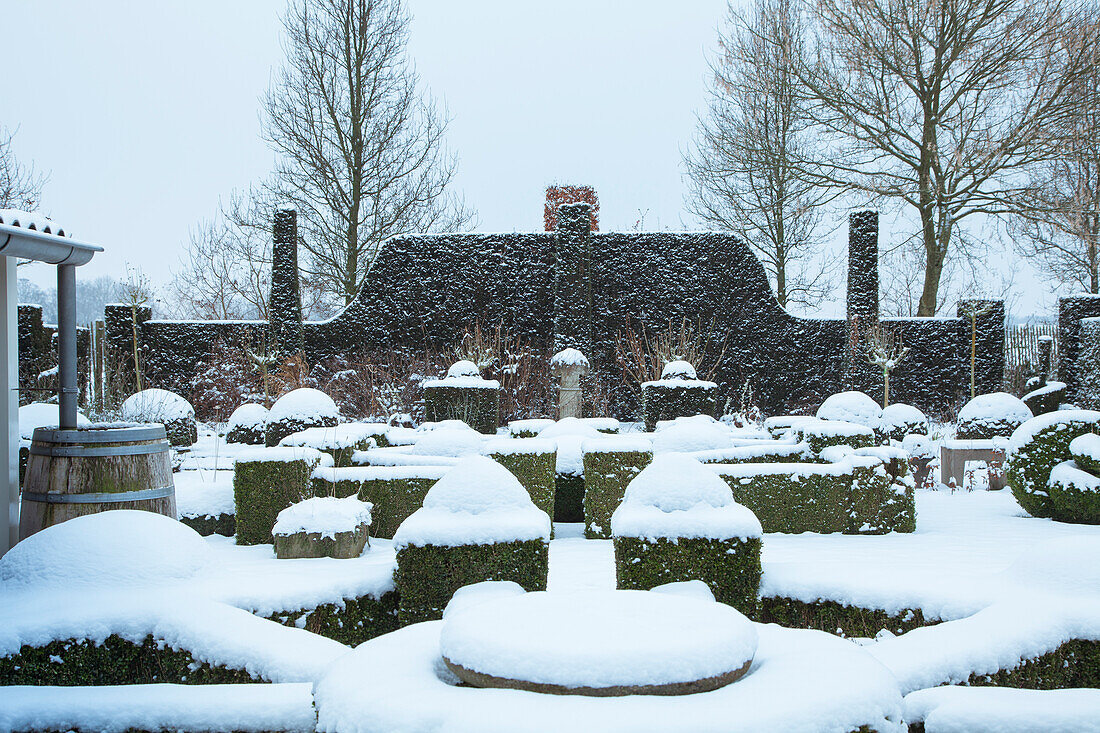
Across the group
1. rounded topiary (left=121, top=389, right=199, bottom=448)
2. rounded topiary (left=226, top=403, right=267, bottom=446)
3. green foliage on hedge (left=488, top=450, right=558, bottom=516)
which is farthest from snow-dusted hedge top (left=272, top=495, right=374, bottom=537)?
rounded topiary (left=121, top=389, right=199, bottom=448)

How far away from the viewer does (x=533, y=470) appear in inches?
268

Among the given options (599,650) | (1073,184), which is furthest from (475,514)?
(1073,184)

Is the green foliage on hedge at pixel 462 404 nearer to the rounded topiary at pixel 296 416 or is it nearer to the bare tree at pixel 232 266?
the rounded topiary at pixel 296 416

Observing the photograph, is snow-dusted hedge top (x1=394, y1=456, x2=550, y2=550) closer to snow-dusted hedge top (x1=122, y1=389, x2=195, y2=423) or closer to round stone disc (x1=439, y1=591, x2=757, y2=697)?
round stone disc (x1=439, y1=591, x2=757, y2=697)

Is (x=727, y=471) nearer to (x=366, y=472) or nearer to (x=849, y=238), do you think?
(x=366, y=472)

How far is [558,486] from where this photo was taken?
759 centimetres

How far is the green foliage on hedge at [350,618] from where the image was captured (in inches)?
146

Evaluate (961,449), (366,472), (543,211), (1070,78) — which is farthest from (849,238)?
(366,472)

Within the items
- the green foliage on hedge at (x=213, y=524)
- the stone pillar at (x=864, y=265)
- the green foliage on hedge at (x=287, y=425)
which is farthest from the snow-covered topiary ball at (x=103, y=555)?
the stone pillar at (x=864, y=265)

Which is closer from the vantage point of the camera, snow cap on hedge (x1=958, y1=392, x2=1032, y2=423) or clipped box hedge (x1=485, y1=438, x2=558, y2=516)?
clipped box hedge (x1=485, y1=438, x2=558, y2=516)

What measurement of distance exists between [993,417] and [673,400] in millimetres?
4611

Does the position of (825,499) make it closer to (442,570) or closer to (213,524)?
(442,570)

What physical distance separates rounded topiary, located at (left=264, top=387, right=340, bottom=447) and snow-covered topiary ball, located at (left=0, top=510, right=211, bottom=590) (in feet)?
15.9

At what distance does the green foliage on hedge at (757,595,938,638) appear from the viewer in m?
3.64
